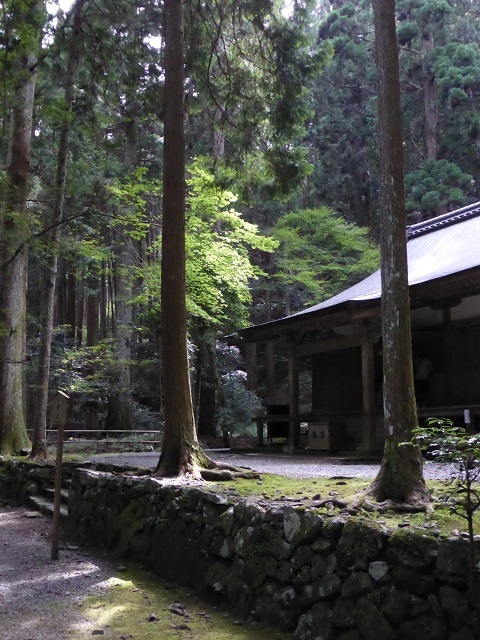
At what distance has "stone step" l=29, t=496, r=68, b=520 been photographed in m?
7.87

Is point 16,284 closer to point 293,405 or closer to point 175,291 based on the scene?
point 175,291

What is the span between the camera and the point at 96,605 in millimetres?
4602

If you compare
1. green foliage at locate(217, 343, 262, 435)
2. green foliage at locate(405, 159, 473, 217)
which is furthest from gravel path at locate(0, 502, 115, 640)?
green foliage at locate(405, 159, 473, 217)

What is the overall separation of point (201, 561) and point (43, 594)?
135 centimetres

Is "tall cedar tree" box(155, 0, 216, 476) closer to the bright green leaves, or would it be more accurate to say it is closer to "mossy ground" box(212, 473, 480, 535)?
"mossy ground" box(212, 473, 480, 535)

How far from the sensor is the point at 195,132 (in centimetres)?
2072

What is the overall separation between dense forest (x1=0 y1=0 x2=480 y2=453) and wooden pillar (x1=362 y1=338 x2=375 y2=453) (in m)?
2.99

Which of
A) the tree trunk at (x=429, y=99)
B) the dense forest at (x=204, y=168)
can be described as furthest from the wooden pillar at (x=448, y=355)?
the tree trunk at (x=429, y=99)

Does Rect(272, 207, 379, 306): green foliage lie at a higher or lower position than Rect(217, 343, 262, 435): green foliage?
higher

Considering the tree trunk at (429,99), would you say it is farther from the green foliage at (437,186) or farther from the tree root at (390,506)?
the tree root at (390,506)

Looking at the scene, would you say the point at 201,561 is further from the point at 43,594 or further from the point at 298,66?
the point at 298,66

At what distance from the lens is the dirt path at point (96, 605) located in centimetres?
402

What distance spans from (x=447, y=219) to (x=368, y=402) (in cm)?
562

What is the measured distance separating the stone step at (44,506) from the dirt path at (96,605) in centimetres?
151
